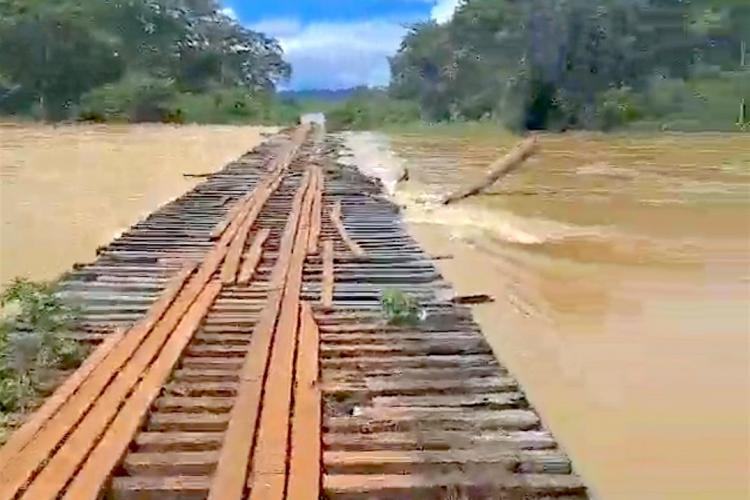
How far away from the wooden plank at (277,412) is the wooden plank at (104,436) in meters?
0.45

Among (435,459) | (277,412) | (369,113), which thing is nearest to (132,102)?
(369,113)

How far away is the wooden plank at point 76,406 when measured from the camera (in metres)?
3.12

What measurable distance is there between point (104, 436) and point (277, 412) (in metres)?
0.62

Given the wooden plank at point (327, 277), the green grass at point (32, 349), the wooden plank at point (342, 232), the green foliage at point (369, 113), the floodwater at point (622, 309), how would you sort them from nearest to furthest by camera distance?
1. the green grass at point (32, 349)
2. the floodwater at point (622, 309)
3. the wooden plank at point (327, 277)
4. the wooden plank at point (342, 232)
5. the green foliage at point (369, 113)

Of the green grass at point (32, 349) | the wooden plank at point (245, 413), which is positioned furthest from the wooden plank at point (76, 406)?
the wooden plank at point (245, 413)

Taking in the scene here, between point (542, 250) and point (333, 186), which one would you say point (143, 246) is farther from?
point (333, 186)

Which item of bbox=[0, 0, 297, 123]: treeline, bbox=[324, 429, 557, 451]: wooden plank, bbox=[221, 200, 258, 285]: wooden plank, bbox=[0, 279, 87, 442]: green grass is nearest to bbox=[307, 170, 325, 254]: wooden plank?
bbox=[221, 200, 258, 285]: wooden plank

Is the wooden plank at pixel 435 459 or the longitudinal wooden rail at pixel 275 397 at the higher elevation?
the longitudinal wooden rail at pixel 275 397

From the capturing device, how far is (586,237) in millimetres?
10281

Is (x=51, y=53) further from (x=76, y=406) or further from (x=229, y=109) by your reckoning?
(x=76, y=406)

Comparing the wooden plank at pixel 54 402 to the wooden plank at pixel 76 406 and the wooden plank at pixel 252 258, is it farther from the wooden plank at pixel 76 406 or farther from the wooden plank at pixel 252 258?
the wooden plank at pixel 252 258

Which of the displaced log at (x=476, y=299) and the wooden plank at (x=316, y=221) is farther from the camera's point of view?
the wooden plank at (x=316, y=221)

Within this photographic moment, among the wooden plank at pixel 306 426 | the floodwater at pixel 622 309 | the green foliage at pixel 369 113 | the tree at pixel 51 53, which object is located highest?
the tree at pixel 51 53

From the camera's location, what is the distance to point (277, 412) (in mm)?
3666
